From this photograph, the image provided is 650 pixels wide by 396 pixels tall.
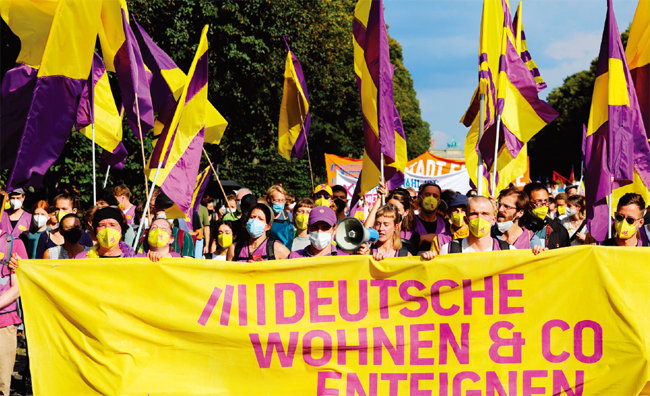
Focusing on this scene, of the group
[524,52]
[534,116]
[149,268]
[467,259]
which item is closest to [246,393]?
[149,268]

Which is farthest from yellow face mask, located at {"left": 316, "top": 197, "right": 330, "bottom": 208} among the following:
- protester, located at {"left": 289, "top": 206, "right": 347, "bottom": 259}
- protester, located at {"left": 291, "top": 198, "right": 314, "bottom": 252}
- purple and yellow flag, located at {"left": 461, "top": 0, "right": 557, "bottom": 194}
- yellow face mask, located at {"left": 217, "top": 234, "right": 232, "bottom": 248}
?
protester, located at {"left": 289, "top": 206, "right": 347, "bottom": 259}

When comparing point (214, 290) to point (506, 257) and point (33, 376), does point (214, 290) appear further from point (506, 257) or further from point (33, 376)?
point (506, 257)

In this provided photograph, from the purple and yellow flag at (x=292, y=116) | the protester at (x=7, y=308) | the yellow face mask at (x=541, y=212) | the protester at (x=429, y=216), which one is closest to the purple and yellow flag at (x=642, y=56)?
the yellow face mask at (x=541, y=212)

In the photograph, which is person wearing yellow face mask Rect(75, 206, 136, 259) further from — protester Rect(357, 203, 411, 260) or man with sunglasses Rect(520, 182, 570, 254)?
man with sunglasses Rect(520, 182, 570, 254)

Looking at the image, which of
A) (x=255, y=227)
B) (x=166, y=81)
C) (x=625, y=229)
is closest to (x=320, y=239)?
(x=255, y=227)

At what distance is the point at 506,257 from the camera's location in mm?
4824

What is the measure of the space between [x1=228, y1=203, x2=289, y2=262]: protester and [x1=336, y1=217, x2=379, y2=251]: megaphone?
106cm

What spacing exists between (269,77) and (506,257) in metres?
19.8

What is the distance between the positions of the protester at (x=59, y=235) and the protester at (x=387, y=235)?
269 centimetres

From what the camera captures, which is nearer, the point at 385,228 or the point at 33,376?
the point at 33,376

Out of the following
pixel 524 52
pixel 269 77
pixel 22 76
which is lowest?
pixel 22 76

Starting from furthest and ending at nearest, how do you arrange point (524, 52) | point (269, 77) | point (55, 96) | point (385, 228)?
point (269, 77) → point (524, 52) → point (55, 96) → point (385, 228)

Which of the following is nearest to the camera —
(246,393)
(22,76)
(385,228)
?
(246,393)

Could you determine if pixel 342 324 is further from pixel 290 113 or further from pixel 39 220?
pixel 290 113
